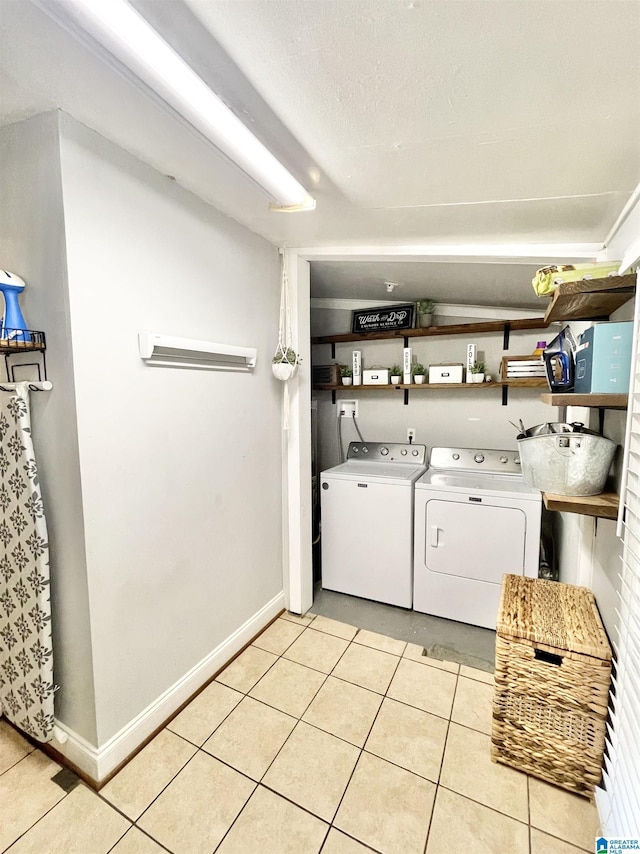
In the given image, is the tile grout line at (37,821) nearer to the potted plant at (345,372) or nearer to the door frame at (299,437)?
the door frame at (299,437)

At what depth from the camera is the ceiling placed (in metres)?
0.76

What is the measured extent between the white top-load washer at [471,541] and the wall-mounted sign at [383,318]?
1305 millimetres

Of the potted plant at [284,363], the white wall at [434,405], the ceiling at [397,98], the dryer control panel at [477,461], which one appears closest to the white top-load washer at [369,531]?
the dryer control panel at [477,461]

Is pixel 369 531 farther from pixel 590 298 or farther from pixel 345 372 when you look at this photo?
pixel 590 298

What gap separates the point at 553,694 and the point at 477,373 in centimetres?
191

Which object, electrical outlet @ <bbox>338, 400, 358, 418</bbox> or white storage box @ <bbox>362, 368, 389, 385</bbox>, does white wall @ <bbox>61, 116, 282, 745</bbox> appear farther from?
electrical outlet @ <bbox>338, 400, 358, 418</bbox>

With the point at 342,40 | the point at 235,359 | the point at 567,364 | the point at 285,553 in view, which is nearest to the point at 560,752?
the point at 567,364

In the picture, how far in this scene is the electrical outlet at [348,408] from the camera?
331 cm

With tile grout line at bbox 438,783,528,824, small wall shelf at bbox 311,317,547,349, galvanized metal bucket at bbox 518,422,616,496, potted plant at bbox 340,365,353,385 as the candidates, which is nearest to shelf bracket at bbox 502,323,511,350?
small wall shelf at bbox 311,317,547,349

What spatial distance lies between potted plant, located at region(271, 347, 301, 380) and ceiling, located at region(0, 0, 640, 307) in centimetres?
77

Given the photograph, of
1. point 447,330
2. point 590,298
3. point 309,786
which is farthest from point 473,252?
point 309,786

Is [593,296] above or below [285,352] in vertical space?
above

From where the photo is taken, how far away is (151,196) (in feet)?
4.82

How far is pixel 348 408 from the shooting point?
3.34 metres
